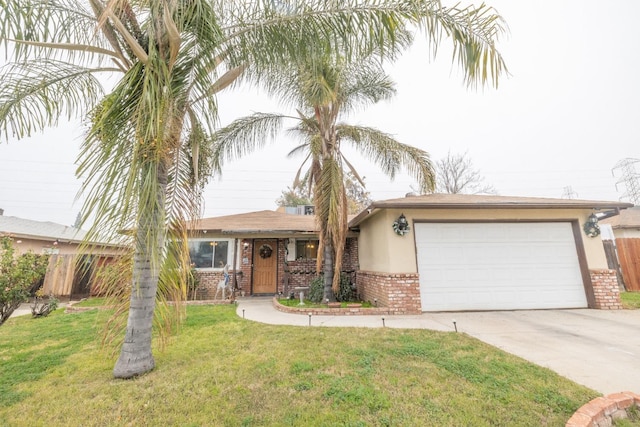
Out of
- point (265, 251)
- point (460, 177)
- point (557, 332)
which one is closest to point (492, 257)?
point (557, 332)

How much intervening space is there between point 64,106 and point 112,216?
3.48 meters

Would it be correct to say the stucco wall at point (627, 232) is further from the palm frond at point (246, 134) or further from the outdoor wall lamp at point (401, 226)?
the palm frond at point (246, 134)

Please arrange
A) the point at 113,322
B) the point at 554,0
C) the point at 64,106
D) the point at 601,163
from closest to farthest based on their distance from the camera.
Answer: the point at 113,322 → the point at 64,106 → the point at 554,0 → the point at 601,163

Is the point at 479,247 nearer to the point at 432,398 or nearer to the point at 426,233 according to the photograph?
the point at 426,233

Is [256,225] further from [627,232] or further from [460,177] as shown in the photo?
[460,177]

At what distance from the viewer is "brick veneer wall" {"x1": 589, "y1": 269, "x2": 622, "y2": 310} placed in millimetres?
7176

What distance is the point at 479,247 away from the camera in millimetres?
7664

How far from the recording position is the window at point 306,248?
39.3 ft

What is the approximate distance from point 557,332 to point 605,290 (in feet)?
12.3

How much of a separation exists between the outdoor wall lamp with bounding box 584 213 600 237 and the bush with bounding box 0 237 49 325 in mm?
13294

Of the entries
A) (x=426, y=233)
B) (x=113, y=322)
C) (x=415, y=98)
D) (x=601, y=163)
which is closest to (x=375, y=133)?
(x=415, y=98)

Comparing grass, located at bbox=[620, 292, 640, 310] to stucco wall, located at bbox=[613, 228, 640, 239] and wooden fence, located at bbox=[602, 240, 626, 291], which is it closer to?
wooden fence, located at bbox=[602, 240, 626, 291]

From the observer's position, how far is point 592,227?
7.59m

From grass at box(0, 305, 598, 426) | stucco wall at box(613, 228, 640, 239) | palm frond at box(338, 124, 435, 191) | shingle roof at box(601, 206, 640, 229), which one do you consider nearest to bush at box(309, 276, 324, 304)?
grass at box(0, 305, 598, 426)
